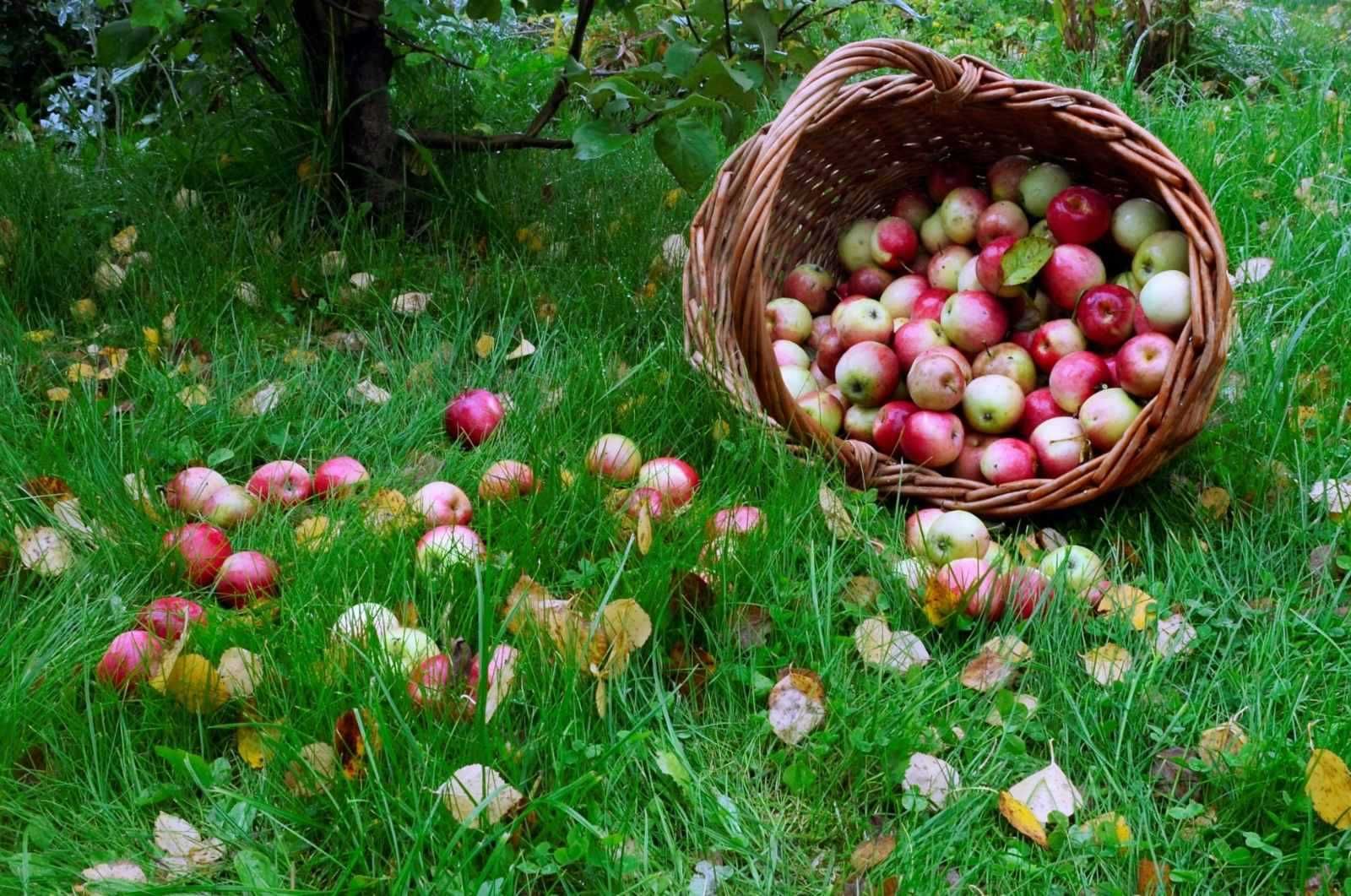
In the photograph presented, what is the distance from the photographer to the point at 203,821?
1471 millimetres

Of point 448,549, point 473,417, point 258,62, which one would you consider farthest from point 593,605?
point 258,62

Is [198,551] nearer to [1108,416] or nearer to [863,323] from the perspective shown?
[863,323]

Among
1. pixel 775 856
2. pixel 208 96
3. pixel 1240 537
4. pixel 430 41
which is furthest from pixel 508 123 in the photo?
pixel 775 856

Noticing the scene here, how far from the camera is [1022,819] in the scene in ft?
5.02

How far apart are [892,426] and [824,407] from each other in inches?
5.7

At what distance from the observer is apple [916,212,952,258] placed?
8.82ft

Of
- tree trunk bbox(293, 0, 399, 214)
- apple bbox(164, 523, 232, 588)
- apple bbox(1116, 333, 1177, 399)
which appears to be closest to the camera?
apple bbox(164, 523, 232, 588)

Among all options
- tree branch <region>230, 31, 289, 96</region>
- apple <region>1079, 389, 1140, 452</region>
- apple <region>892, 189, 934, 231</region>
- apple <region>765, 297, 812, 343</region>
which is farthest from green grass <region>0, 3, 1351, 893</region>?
apple <region>892, 189, 934, 231</region>

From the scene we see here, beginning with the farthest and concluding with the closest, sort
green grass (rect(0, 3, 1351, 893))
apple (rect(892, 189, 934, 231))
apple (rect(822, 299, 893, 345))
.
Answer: apple (rect(892, 189, 934, 231))
apple (rect(822, 299, 893, 345))
green grass (rect(0, 3, 1351, 893))

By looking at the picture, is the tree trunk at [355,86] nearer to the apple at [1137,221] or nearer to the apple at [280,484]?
the apple at [280,484]

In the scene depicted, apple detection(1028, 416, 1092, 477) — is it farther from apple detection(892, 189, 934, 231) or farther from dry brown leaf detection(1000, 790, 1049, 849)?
dry brown leaf detection(1000, 790, 1049, 849)

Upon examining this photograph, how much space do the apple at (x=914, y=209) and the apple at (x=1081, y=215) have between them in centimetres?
36

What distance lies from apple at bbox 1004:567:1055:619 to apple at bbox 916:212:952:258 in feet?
3.29

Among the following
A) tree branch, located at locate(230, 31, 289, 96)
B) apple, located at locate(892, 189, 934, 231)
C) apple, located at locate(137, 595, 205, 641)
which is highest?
tree branch, located at locate(230, 31, 289, 96)
